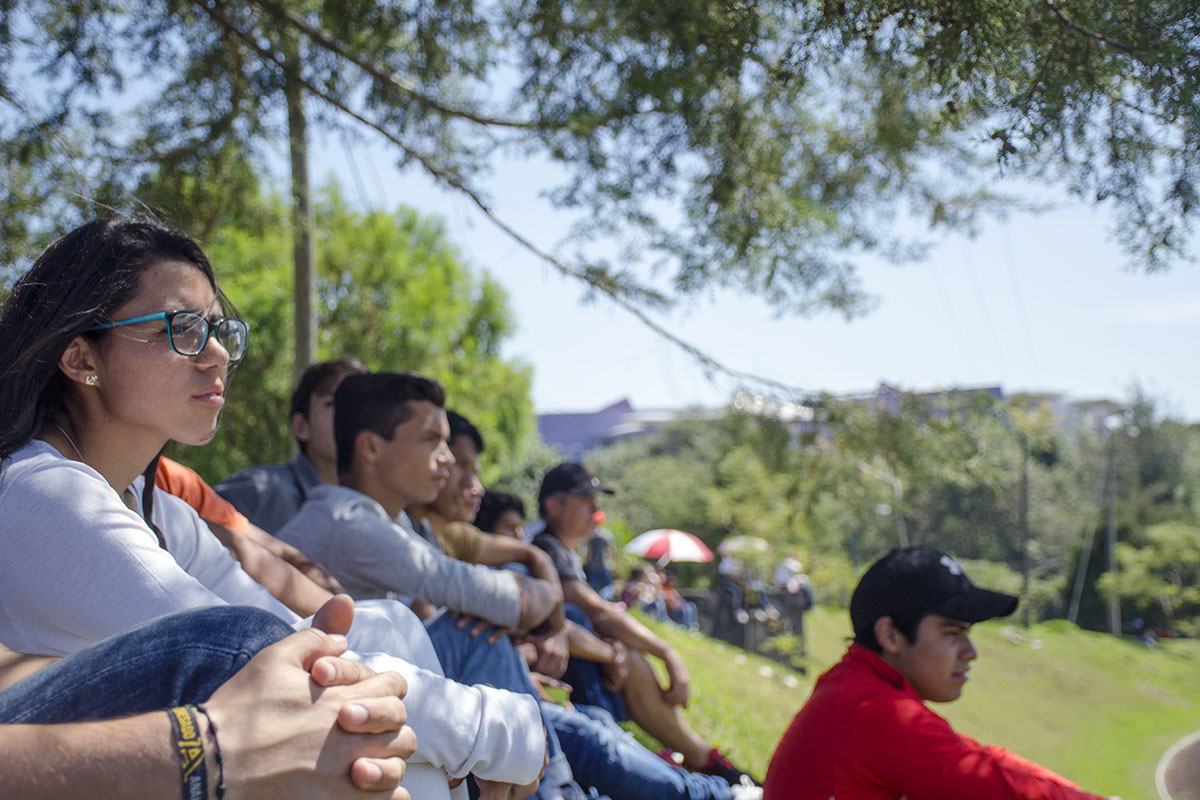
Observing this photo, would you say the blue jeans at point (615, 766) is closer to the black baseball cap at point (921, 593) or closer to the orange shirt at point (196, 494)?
the black baseball cap at point (921, 593)

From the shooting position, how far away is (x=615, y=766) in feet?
11.1

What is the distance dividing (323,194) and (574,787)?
12.2m

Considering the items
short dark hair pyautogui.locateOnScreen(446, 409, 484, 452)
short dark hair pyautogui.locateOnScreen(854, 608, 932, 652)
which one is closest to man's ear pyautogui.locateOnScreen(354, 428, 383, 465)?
short dark hair pyautogui.locateOnScreen(446, 409, 484, 452)

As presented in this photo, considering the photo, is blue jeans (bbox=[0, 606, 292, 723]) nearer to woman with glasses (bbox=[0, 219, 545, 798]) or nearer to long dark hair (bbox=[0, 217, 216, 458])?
woman with glasses (bbox=[0, 219, 545, 798])

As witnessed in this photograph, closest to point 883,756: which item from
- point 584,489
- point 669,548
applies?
point 584,489

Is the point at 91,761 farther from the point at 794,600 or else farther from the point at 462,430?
the point at 794,600

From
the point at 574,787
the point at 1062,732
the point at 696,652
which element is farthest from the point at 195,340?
the point at 1062,732

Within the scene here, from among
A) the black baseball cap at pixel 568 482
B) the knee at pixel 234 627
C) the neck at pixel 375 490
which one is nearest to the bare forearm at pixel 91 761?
the knee at pixel 234 627

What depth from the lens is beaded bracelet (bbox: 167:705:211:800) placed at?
116 centimetres

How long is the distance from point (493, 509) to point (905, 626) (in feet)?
11.7

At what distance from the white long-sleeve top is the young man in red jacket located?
99cm

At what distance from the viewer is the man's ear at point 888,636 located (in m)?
2.64

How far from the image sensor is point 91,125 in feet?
16.0

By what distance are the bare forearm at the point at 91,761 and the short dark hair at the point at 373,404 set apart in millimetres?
2240
